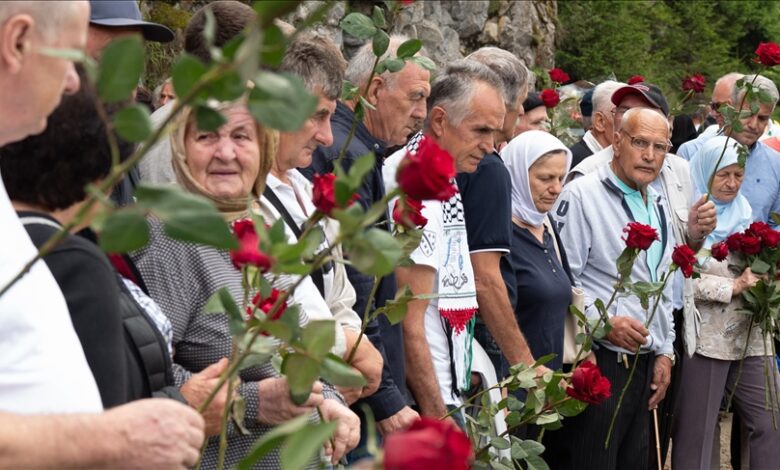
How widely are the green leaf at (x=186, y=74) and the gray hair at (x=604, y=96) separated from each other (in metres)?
5.32

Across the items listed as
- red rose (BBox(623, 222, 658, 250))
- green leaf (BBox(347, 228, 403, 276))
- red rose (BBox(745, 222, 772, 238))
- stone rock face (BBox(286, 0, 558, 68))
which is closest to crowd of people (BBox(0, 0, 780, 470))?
green leaf (BBox(347, 228, 403, 276))

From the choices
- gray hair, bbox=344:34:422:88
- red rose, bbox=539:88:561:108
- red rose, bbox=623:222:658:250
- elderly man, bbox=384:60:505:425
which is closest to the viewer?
elderly man, bbox=384:60:505:425

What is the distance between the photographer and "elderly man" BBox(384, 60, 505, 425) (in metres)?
3.85

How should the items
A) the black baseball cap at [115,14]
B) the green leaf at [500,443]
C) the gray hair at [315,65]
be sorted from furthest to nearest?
1. the green leaf at [500,443]
2. the gray hair at [315,65]
3. the black baseball cap at [115,14]

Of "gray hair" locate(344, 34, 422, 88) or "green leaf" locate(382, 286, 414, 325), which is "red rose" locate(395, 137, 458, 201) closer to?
"green leaf" locate(382, 286, 414, 325)

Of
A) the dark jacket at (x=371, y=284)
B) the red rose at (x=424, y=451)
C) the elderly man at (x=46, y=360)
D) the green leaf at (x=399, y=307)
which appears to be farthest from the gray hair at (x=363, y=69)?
the red rose at (x=424, y=451)

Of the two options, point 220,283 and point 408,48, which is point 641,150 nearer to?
point 408,48

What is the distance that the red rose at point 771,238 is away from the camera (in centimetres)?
563

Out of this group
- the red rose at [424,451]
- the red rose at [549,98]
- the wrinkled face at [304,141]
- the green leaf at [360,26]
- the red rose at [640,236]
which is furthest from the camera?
the red rose at [549,98]

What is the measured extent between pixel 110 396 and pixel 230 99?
88cm

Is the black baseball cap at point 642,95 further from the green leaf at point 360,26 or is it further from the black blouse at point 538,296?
the green leaf at point 360,26

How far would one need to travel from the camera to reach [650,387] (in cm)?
543

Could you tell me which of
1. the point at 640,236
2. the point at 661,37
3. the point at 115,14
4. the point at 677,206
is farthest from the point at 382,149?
the point at 661,37

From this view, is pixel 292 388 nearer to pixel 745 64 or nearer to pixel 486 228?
pixel 486 228
